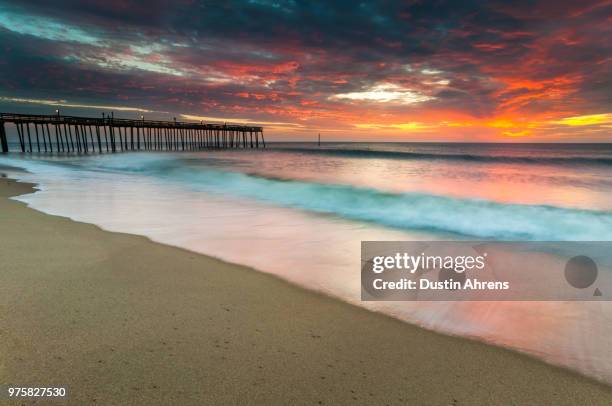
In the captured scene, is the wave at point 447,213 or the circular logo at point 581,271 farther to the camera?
the wave at point 447,213

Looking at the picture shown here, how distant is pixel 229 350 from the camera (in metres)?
2.56

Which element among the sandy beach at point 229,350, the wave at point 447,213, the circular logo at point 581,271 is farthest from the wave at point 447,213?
the sandy beach at point 229,350

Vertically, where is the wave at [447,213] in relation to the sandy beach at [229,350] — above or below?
below

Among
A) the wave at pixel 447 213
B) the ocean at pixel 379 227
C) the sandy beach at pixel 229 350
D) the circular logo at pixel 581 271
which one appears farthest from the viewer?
the wave at pixel 447 213

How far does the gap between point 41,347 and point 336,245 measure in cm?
419

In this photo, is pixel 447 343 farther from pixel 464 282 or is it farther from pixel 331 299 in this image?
pixel 464 282

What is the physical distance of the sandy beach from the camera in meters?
2.17

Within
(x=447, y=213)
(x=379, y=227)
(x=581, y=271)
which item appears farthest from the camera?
(x=447, y=213)

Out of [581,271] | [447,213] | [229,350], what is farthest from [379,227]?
[229,350]

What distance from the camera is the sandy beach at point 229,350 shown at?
2166 mm

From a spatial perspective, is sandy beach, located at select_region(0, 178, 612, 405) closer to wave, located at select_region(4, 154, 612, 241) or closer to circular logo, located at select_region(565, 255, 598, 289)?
circular logo, located at select_region(565, 255, 598, 289)

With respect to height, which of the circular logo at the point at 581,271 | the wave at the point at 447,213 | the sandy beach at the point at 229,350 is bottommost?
the wave at the point at 447,213

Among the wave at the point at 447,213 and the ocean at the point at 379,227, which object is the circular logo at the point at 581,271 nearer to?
the ocean at the point at 379,227

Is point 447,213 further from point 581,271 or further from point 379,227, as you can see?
point 581,271
